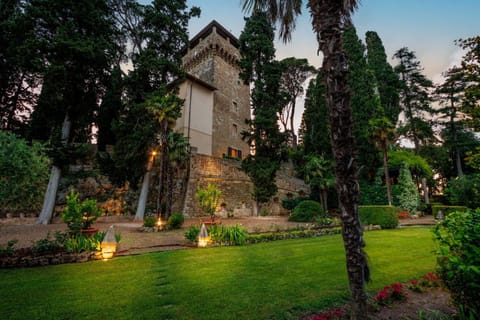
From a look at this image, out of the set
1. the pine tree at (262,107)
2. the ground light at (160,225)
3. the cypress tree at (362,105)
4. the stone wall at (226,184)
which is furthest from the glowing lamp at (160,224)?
the cypress tree at (362,105)

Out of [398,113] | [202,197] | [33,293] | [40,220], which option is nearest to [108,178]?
[40,220]

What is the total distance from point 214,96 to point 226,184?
37.1 ft

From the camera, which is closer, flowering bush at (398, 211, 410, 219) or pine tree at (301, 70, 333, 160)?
flowering bush at (398, 211, 410, 219)

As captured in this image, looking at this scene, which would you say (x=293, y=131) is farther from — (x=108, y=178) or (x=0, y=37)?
(x=0, y=37)

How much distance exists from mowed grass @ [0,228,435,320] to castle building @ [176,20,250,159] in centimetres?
1652

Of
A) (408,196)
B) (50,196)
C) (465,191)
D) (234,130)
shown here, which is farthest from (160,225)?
(465,191)

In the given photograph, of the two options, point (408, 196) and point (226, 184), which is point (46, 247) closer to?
point (226, 184)

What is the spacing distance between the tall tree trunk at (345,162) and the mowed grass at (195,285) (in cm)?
121

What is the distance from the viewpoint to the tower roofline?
84.5 ft

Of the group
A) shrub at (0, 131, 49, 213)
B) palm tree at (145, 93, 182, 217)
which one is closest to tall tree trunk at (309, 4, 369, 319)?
shrub at (0, 131, 49, 213)

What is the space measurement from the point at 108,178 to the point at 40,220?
15.6 ft

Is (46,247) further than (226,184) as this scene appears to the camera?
No

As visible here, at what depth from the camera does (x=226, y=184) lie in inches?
763

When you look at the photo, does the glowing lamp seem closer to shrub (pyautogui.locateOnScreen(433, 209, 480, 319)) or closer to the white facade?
the white facade
